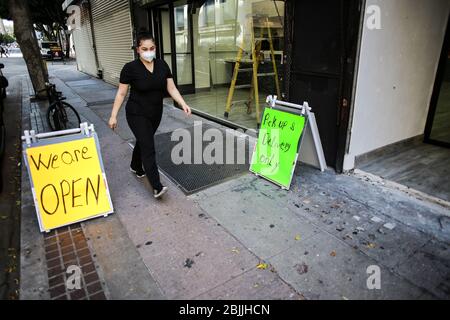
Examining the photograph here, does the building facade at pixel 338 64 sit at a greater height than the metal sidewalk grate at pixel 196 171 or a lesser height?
greater

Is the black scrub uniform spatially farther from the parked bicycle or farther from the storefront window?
the parked bicycle

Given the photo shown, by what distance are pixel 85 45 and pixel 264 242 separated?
701 inches

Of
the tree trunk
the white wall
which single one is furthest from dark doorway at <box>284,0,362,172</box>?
the tree trunk

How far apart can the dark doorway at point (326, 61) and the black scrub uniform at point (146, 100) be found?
1.88m

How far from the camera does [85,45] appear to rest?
56.5ft

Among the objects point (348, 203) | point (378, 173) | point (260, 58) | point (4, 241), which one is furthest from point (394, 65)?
point (4, 241)

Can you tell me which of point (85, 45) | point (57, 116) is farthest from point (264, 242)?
point (85, 45)

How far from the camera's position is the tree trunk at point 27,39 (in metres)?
9.46

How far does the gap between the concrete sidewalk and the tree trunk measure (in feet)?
23.7

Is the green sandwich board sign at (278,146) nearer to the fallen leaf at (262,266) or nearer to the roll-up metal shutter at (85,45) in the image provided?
the fallen leaf at (262,266)

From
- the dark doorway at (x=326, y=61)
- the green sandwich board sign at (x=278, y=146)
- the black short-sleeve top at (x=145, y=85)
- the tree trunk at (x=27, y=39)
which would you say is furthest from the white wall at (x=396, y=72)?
the tree trunk at (x=27, y=39)

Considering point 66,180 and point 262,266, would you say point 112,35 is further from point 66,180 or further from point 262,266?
point 262,266
